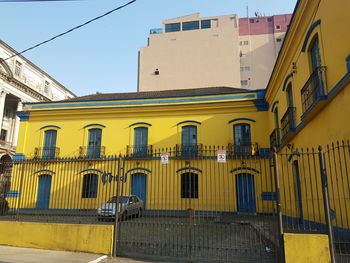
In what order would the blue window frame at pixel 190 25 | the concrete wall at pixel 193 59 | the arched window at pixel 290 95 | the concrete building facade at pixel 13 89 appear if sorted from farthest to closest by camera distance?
1. the blue window frame at pixel 190 25
2. the concrete wall at pixel 193 59
3. the concrete building facade at pixel 13 89
4. the arched window at pixel 290 95

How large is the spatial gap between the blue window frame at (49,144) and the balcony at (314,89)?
51.7ft

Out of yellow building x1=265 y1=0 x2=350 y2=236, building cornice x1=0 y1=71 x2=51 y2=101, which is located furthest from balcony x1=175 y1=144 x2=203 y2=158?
building cornice x1=0 y1=71 x2=51 y2=101

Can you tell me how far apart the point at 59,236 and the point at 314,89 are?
27.6ft

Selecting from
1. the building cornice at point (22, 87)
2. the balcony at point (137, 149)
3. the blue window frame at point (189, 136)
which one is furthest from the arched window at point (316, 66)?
the building cornice at point (22, 87)

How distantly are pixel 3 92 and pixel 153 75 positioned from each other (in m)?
18.5

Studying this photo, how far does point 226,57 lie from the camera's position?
36.3 meters

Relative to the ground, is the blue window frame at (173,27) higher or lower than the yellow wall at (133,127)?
higher

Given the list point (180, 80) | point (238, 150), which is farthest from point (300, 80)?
point (180, 80)

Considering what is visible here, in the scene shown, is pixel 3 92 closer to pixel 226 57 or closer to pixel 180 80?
→ pixel 180 80

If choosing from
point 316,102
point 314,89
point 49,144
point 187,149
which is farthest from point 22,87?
point 316,102

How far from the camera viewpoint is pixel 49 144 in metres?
18.4

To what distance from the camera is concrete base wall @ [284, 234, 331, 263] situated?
4984mm

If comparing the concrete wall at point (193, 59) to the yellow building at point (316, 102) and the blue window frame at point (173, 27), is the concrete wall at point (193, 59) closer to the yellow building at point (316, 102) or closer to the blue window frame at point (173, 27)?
the blue window frame at point (173, 27)

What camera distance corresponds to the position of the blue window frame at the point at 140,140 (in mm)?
17016
